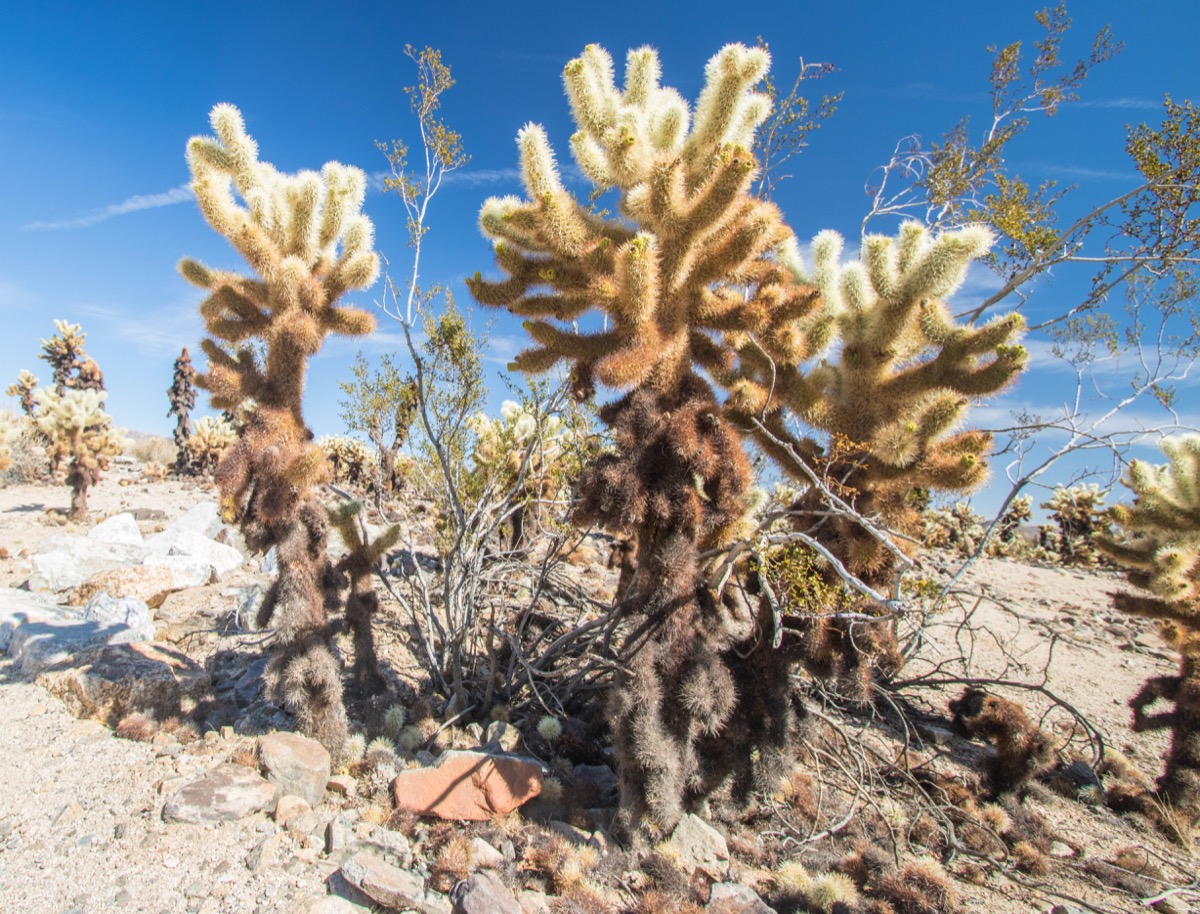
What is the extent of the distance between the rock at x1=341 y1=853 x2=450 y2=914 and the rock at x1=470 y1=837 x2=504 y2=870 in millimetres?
313

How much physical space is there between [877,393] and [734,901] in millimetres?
3255

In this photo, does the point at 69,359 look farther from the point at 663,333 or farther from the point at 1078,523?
the point at 1078,523

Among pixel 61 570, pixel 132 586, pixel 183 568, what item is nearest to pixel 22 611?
pixel 132 586

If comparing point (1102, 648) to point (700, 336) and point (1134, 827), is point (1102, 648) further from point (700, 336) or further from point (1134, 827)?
point (700, 336)

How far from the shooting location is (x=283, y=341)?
4832mm

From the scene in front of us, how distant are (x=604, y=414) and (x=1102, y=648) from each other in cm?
987

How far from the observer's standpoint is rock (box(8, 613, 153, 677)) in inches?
232

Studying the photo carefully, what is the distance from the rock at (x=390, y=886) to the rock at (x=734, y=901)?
4.95ft

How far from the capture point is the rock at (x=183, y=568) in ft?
28.9

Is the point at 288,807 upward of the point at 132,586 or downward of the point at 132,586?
downward

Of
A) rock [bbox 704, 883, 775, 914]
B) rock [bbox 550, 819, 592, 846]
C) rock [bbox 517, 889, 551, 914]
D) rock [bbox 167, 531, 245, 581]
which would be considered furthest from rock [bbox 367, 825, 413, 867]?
rock [bbox 167, 531, 245, 581]

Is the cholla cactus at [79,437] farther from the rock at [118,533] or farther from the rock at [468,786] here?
the rock at [468,786]

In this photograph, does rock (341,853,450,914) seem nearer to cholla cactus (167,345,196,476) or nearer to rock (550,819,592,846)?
rock (550,819,592,846)

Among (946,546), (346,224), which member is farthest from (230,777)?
(946,546)
